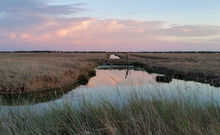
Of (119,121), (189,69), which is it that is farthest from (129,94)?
(189,69)

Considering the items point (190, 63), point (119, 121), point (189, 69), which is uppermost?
point (119, 121)

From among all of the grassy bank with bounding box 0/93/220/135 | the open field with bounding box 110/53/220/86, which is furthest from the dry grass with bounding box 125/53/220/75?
the grassy bank with bounding box 0/93/220/135

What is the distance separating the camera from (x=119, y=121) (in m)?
3.54

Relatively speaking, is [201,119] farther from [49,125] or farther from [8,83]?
[8,83]

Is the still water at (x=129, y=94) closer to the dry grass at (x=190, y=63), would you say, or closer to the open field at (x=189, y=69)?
the open field at (x=189, y=69)

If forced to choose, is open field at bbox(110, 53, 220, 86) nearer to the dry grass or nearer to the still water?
the dry grass

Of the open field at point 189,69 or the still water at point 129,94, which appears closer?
the still water at point 129,94

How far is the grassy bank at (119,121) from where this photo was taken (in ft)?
10.9

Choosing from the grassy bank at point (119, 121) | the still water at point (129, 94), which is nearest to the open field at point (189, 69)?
the still water at point (129, 94)

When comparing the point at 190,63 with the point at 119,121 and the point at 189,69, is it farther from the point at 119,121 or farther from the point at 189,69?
the point at 119,121

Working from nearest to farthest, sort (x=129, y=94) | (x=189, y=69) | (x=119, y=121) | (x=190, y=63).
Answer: (x=119, y=121)
(x=129, y=94)
(x=189, y=69)
(x=190, y=63)

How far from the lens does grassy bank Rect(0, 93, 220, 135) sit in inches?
131

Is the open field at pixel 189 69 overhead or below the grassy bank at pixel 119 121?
below

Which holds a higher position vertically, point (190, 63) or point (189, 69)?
point (190, 63)
